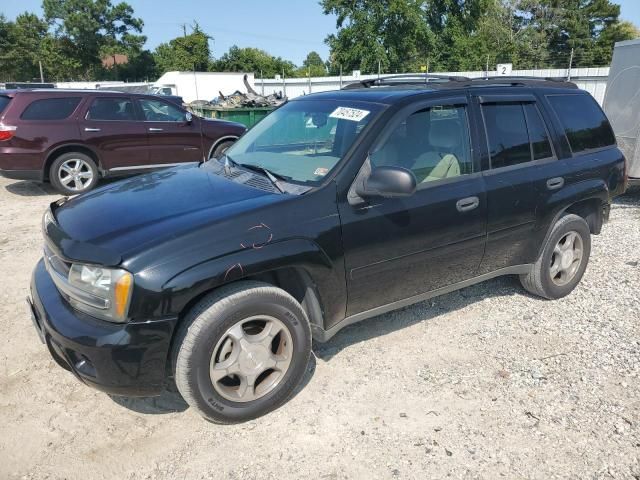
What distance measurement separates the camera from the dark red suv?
799 centimetres

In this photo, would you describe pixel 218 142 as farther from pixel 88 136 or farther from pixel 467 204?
pixel 467 204

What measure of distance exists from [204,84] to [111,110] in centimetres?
3183

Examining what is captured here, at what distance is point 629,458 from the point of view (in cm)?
258

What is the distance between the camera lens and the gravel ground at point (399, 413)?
2562 millimetres

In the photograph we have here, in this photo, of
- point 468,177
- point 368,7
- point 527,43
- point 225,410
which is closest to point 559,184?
point 468,177

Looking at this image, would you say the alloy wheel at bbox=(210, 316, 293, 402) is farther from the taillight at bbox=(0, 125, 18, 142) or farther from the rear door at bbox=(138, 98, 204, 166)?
the rear door at bbox=(138, 98, 204, 166)

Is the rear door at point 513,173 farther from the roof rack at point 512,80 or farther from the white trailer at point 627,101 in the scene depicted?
the white trailer at point 627,101

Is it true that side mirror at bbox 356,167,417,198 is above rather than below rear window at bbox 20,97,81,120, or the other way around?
below

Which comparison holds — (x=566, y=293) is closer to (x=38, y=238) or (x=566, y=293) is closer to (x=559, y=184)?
(x=559, y=184)

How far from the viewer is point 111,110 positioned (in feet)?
28.8

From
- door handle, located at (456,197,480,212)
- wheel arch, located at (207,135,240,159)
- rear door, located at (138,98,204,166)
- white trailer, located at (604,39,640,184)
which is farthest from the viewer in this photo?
wheel arch, located at (207,135,240,159)

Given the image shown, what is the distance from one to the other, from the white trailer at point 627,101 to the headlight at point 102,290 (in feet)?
26.0

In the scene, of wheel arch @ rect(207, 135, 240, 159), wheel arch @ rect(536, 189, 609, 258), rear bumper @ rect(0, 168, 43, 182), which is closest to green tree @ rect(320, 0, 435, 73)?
wheel arch @ rect(207, 135, 240, 159)

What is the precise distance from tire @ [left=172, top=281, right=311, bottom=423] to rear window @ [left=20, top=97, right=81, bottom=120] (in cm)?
722
